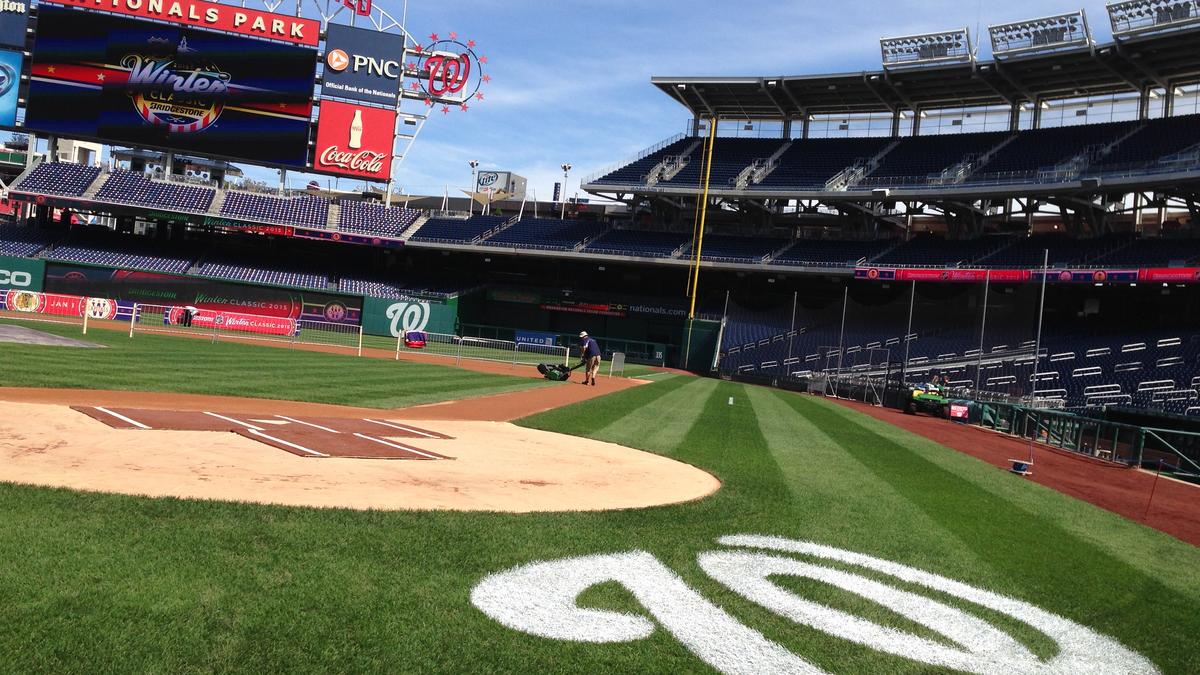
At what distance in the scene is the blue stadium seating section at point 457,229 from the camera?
55.1 meters

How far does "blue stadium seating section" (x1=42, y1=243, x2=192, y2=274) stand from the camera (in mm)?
46375

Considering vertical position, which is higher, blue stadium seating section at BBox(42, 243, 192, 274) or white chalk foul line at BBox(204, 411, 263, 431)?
blue stadium seating section at BBox(42, 243, 192, 274)

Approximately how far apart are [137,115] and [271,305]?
13.5m

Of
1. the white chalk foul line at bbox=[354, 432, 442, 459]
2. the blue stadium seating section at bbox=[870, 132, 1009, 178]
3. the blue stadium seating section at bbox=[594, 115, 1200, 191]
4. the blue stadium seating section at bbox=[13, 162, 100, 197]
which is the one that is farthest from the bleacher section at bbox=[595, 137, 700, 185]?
the white chalk foul line at bbox=[354, 432, 442, 459]

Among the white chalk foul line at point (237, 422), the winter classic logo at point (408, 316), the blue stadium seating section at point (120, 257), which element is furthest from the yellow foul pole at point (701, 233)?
the white chalk foul line at point (237, 422)

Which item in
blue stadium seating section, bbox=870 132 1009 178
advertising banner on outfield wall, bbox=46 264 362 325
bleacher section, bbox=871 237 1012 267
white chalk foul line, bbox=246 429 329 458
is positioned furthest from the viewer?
blue stadium seating section, bbox=870 132 1009 178

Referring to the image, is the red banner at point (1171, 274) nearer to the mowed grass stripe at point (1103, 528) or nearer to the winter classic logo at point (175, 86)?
the mowed grass stripe at point (1103, 528)

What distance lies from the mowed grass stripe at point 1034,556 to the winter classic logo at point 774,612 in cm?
43

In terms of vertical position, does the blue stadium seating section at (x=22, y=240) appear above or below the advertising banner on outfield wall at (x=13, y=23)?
below

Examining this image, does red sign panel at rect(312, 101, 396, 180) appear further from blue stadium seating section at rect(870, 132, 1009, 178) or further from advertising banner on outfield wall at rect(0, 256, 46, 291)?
blue stadium seating section at rect(870, 132, 1009, 178)

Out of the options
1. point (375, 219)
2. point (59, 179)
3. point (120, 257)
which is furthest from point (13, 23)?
point (375, 219)

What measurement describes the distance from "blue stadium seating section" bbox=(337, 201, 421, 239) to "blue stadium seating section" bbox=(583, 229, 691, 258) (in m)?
13.3

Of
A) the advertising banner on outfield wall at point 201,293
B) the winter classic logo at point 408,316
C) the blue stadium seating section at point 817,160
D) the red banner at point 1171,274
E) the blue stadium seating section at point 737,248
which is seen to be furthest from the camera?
the blue stadium seating section at point 817,160

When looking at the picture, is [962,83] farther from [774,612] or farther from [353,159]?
[774,612]
